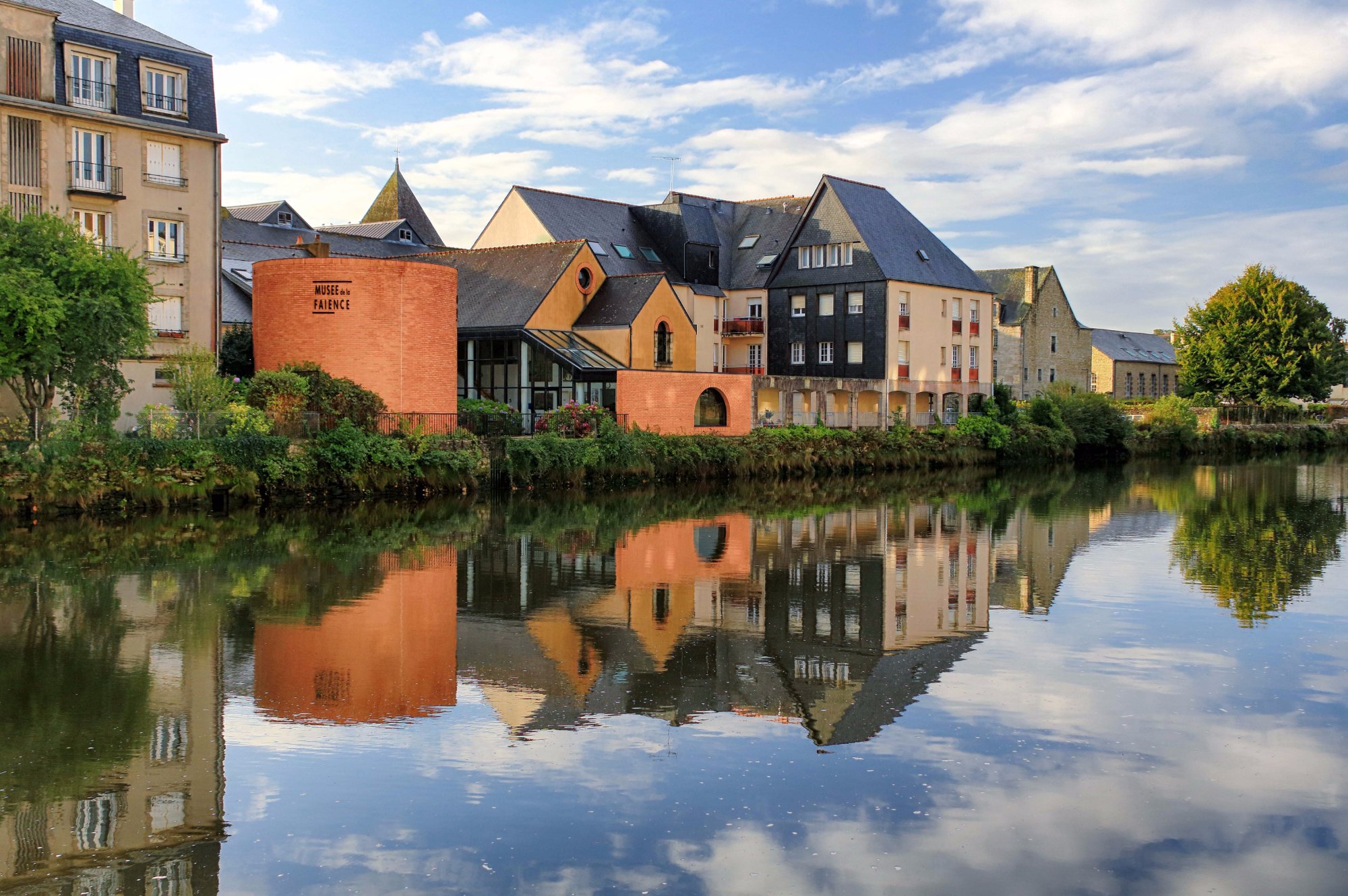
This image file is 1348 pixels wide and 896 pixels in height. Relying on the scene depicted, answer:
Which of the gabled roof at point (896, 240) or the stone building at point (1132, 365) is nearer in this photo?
the gabled roof at point (896, 240)

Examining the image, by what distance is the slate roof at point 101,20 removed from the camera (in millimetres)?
32906

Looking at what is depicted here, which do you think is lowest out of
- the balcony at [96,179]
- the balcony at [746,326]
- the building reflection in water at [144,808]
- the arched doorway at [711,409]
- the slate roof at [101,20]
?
the building reflection in water at [144,808]

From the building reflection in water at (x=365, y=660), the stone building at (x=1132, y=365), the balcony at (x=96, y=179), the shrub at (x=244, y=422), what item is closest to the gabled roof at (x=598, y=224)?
the balcony at (x=96, y=179)

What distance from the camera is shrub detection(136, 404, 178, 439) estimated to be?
2619 cm

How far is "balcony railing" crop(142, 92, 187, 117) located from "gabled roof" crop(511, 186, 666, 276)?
17.3 m

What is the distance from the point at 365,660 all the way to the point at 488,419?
22.6 metres

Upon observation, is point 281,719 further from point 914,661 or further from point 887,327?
point 887,327

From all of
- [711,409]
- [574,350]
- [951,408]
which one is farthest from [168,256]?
[951,408]

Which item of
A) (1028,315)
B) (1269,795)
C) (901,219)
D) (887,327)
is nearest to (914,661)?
(1269,795)

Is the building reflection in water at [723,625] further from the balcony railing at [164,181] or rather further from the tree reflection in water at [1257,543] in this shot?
the balcony railing at [164,181]

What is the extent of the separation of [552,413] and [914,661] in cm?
2436

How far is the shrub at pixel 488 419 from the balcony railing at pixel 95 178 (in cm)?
1081

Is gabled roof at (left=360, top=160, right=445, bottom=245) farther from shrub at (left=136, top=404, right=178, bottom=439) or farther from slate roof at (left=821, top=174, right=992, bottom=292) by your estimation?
shrub at (left=136, top=404, right=178, bottom=439)

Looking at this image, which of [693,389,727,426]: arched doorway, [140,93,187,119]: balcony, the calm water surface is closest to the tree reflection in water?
the calm water surface
